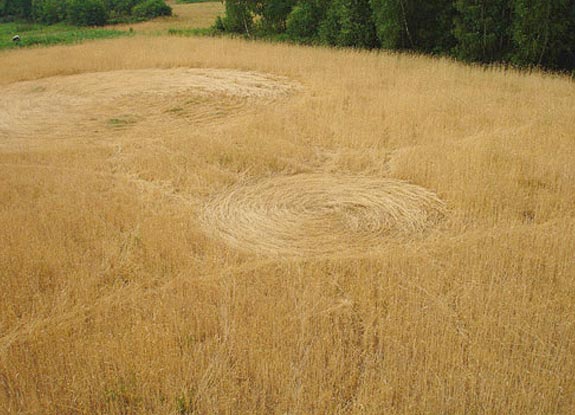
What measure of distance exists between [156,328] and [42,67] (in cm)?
1180

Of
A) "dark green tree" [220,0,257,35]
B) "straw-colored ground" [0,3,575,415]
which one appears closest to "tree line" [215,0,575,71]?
"dark green tree" [220,0,257,35]

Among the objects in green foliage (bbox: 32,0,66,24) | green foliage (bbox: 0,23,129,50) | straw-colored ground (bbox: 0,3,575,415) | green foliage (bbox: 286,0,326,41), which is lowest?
straw-colored ground (bbox: 0,3,575,415)

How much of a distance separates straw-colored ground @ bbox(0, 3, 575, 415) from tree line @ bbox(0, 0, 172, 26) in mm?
21159

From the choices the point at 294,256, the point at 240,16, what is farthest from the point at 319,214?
the point at 240,16

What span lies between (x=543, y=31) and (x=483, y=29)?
4.83 ft

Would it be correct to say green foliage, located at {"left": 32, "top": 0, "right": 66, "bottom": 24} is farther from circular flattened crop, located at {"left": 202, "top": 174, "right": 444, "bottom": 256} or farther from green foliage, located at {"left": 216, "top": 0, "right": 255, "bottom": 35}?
circular flattened crop, located at {"left": 202, "top": 174, "right": 444, "bottom": 256}

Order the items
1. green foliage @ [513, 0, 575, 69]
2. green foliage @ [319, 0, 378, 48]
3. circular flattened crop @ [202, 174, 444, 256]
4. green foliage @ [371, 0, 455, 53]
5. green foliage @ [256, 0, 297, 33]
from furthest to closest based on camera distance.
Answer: green foliage @ [256, 0, 297, 33] < green foliage @ [319, 0, 378, 48] < green foliage @ [371, 0, 455, 53] < green foliage @ [513, 0, 575, 69] < circular flattened crop @ [202, 174, 444, 256]

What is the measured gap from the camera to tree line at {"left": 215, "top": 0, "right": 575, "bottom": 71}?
11.2 m

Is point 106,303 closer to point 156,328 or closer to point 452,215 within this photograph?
point 156,328

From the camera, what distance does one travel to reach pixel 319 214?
566 cm

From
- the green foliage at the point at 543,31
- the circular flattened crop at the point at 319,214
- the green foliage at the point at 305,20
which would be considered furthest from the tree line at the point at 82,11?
the circular flattened crop at the point at 319,214

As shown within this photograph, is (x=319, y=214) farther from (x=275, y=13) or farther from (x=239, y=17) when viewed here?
(x=239, y=17)

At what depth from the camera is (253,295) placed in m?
4.14

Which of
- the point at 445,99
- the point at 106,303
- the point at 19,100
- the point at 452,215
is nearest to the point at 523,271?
the point at 452,215
